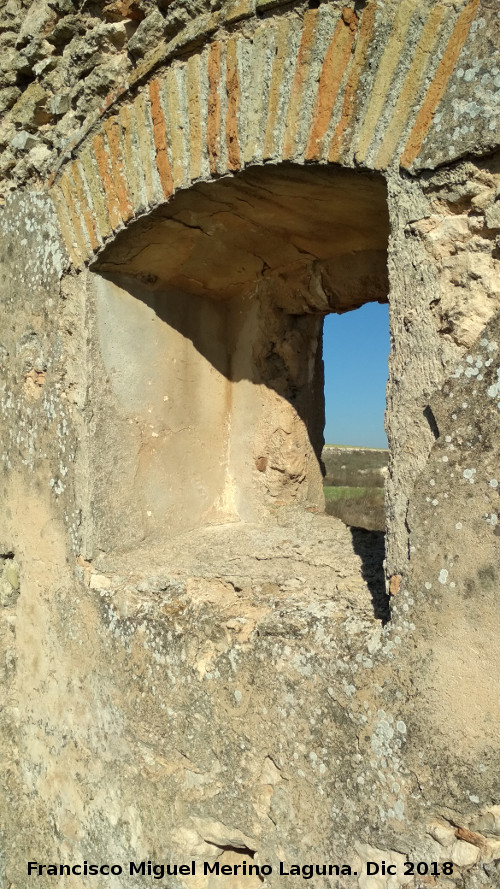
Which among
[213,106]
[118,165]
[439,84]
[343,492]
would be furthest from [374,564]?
[343,492]

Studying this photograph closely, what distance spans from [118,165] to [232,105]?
563 millimetres

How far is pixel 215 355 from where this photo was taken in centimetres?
302

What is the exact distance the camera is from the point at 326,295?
267 centimetres

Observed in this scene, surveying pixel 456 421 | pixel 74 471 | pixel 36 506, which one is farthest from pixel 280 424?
pixel 456 421

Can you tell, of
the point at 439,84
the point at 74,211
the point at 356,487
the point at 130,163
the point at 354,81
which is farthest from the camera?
the point at 356,487

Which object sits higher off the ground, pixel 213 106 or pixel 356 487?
pixel 213 106

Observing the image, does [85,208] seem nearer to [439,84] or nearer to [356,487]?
[439,84]

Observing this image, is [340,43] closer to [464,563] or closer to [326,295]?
[326,295]

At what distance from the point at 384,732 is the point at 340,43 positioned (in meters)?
1.78

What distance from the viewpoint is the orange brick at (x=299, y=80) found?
72.8 inches

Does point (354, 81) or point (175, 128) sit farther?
point (175, 128)

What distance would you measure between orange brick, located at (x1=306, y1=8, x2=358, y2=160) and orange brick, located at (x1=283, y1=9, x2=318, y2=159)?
2.2 inches

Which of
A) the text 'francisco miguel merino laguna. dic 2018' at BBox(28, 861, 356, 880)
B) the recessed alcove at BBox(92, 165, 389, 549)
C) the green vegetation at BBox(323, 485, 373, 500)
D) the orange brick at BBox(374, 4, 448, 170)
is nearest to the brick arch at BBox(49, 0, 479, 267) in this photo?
the orange brick at BBox(374, 4, 448, 170)

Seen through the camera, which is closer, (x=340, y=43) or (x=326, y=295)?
(x=340, y=43)
